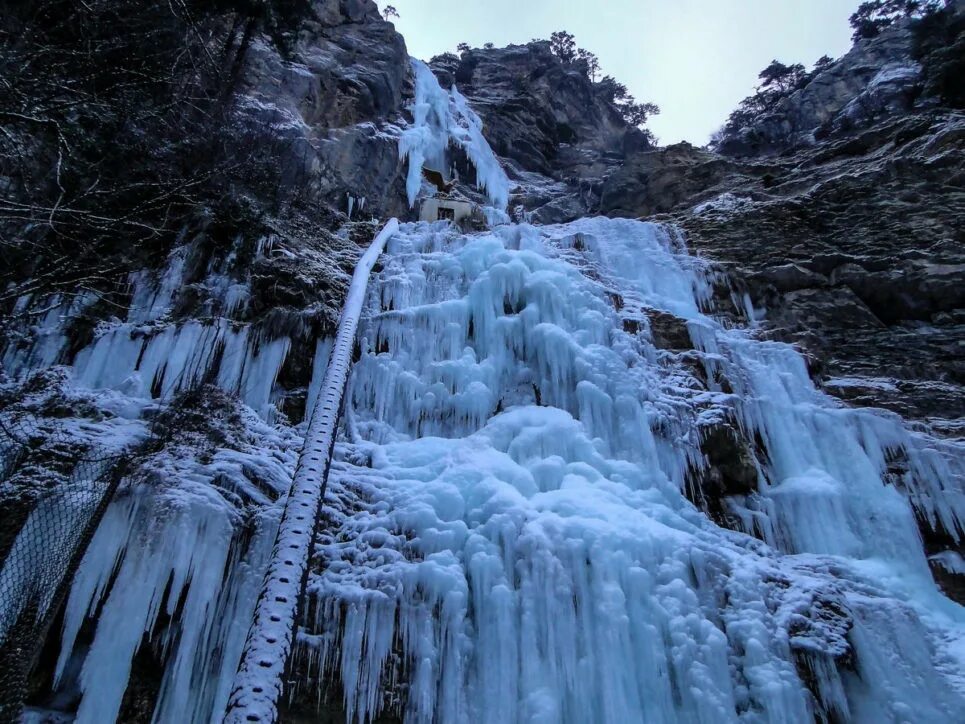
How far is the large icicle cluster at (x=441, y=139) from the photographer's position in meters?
17.7

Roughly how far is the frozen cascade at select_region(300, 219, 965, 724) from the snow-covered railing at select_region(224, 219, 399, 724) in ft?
3.51

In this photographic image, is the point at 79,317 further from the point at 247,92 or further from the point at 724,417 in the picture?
the point at 247,92

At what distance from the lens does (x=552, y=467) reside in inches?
238

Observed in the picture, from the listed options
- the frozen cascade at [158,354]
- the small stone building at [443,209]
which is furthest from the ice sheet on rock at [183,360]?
the small stone building at [443,209]

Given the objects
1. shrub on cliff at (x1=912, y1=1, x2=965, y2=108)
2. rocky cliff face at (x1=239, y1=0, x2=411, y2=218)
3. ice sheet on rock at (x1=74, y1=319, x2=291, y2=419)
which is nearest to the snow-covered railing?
ice sheet on rock at (x1=74, y1=319, x2=291, y2=419)

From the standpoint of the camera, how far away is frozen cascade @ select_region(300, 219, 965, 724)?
426 cm

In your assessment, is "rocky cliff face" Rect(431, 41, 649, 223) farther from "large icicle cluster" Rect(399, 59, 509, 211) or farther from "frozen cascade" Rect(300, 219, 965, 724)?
"frozen cascade" Rect(300, 219, 965, 724)

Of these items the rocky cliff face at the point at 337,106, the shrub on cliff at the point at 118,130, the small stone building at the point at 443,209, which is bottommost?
the shrub on cliff at the point at 118,130

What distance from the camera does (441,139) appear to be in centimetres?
2031

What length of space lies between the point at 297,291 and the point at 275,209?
2.64m

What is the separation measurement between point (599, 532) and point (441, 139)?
18.0m

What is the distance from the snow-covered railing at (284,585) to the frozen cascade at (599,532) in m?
1.07

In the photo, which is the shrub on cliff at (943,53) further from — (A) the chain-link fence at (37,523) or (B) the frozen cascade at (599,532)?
(A) the chain-link fence at (37,523)

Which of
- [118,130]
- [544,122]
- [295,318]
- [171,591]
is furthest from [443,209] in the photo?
[544,122]
